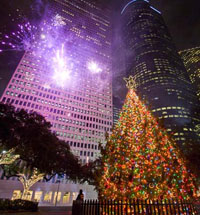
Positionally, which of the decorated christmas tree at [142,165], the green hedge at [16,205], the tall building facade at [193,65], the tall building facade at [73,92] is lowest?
the green hedge at [16,205]

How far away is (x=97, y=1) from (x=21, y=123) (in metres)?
155

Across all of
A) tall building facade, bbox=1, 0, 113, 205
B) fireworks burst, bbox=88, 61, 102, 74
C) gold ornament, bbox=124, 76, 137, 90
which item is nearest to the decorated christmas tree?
gold ornament, bbox=124, 76, 137, 90

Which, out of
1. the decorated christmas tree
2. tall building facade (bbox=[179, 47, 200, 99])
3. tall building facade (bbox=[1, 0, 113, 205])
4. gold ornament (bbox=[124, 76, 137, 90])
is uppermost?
tall building facade (bbox=[179, 47, 200, 99])

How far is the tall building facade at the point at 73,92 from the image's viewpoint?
61406 mm

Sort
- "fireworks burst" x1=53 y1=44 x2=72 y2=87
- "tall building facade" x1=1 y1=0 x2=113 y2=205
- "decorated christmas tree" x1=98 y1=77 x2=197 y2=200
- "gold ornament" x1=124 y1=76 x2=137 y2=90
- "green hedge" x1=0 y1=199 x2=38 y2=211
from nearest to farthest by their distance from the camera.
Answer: "decorated christmas tree" x1=98 y1=77 x2=197 y2=200 < "green hedge" x1=0 y1=199 x2=38 y2=211 < "gold ornament" x1=124 y1=76 x2=137 y2=90 < "tall building facade" x1=1 y1=0 x2=113 y2=205 < "fireworks burst" x1=53 y1=44 x2=72 y2=87

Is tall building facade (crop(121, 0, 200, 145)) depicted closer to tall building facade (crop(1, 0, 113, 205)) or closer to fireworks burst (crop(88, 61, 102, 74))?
tall building facade (crop(1, 0, 113, 205))

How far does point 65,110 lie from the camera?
67.6 m

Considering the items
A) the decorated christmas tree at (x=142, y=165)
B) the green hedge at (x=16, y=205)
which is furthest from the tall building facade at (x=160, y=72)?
the green hedge at (x=16, y=205)

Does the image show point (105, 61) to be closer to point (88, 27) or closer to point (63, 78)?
point (88, 27)

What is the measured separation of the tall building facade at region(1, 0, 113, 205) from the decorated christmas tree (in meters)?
44.8

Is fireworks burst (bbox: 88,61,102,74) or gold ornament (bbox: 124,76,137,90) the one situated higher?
fireworks burst (bbox: 88,61,102,74)

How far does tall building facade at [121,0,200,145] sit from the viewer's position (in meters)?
108

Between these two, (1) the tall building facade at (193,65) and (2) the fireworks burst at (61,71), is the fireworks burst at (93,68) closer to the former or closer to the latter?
(2) the fireworks burst at (61,71)

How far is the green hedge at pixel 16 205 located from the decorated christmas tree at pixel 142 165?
34.6ft
